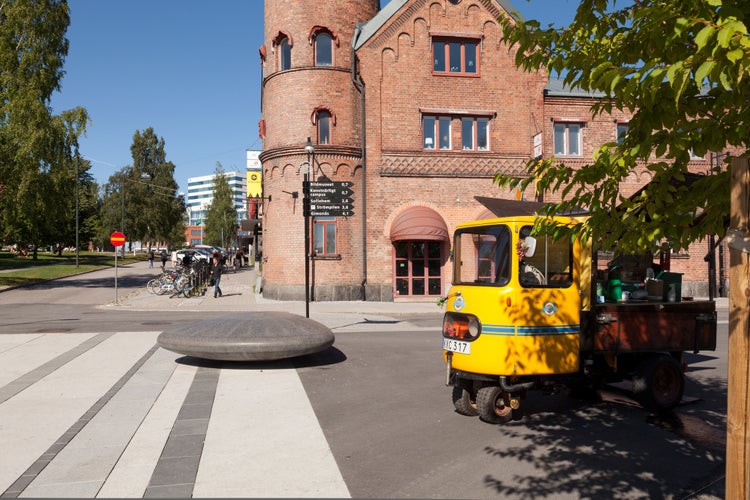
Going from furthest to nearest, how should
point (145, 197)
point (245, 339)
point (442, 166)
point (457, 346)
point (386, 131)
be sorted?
1. point (145, 197)
2. point (442, 166)
3. point (386, 131)
4. point (245, 339)
5. point (457, 346)

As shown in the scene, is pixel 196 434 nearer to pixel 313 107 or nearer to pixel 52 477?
pixel 52 477

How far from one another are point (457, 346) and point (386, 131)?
18101 millimetres

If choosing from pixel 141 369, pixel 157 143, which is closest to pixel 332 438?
pixel 141 369

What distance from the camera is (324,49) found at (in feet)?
77.2

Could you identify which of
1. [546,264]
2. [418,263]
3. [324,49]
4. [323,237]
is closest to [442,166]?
[418,263]

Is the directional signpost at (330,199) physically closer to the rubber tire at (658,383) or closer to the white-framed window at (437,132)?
the rubber tire at (658,383)

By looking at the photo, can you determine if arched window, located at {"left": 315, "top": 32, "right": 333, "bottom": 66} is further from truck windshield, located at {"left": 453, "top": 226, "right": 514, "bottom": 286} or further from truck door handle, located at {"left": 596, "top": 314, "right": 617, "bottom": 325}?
truck door handle, located at {"left": 596, "top": 314, "right": 617, "bottom": 325}

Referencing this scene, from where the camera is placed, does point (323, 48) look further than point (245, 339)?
Yes

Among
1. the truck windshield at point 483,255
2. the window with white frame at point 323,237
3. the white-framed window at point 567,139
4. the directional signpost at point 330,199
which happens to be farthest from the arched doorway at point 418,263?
the truck windshield at point 483,255

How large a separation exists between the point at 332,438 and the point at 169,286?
Answer: 21367 mm

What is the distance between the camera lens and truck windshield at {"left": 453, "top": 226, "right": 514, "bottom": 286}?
6508mm

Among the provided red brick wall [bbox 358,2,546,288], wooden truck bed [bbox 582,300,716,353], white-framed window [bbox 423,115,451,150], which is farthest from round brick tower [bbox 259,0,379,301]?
wooden truck bed [bbox 582,300,716,353]

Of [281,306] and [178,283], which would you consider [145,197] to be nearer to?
[178,283]

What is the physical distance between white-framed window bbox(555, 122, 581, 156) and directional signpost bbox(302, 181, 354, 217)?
1474cm
